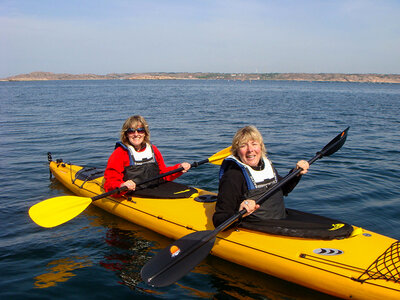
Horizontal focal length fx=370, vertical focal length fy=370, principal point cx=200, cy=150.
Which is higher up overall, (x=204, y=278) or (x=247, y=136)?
(x=247, y=136)

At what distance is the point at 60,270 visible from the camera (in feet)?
14.7

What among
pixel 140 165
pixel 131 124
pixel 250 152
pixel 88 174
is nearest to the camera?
pixel 250 152

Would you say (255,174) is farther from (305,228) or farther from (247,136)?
(305,228)

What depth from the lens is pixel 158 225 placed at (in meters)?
5.12

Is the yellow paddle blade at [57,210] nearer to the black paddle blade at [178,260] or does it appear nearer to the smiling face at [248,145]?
the black paddle blade at [178,260]

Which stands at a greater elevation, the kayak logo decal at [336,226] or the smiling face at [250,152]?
the smiling face at [250,152]

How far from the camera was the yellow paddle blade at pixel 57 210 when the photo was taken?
16.5 ft

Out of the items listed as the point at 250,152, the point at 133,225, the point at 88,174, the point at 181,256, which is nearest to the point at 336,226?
the point at 250,152

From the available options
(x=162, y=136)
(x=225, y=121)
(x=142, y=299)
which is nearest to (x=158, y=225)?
(x=142, y=299)

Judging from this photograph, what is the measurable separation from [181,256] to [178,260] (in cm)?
5

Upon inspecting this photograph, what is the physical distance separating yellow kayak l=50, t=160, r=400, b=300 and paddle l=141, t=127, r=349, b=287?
418 mm

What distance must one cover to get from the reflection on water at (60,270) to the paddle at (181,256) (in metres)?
1.15

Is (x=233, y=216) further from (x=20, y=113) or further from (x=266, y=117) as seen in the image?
(x=20, y=113)

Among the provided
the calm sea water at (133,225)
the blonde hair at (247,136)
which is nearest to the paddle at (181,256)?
the calm sea water at (133,225)
